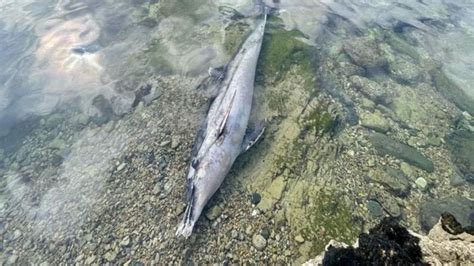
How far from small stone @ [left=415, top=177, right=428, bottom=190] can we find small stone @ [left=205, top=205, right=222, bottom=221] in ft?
10.4

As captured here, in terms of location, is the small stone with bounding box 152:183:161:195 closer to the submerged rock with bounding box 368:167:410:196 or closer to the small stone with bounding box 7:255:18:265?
the small stone with bounding box 7:255:18:265

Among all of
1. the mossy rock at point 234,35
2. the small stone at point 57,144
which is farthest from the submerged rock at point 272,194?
the small stone at point 57,144

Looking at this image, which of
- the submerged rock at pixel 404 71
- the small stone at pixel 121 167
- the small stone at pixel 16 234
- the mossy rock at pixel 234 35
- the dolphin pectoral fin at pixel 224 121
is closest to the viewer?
the dolphin pectoral fin at pixel 224 121

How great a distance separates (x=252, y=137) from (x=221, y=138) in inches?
25.3

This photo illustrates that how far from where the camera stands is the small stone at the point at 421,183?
5.45 metres

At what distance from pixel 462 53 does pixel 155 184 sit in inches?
310

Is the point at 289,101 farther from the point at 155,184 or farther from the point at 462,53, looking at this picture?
the point at 462,53

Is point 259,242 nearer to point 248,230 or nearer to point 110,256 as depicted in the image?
point 248,230

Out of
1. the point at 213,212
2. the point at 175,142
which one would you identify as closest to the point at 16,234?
the point at 175,142

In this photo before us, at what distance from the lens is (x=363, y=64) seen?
7543 mm

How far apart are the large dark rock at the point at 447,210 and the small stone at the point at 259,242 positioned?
2313 millimetres

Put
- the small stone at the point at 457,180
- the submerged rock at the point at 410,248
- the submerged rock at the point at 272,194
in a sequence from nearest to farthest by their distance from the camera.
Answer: the submerged rock at the point at 410,248 → the submerged rock at the point at 272,194 → the small stone at the point at 457,180

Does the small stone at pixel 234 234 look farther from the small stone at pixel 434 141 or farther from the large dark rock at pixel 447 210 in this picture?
the small stone at pixel 434 141

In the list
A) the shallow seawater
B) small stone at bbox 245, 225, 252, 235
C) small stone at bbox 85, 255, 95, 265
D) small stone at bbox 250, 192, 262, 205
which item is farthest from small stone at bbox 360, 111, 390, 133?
small stone at bbox 85, 255, 95, 265
